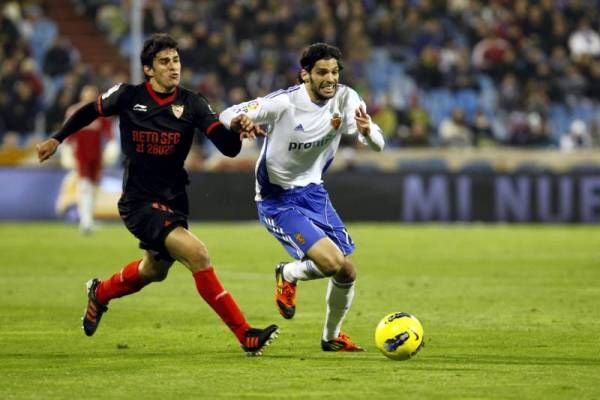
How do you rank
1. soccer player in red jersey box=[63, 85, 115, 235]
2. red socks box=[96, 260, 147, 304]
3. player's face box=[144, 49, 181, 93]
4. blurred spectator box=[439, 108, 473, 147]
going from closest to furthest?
player's face box=[144, 49, 181, 93] → red socks box=[96, 260, 147, 304] → soccer player in red jersey box=[63, 85, 115, 235] → blurred spectator box=[439, 108, 473, 147]

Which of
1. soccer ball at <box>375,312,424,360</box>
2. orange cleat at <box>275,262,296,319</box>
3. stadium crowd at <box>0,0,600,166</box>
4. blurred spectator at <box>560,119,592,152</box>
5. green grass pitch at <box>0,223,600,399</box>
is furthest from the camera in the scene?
blurred spectator at <box>560,119,592,152</box>

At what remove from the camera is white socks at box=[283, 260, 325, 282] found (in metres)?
9.41

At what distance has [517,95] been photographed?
30.8 metres

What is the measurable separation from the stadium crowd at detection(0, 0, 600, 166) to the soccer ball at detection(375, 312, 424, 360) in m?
19.4

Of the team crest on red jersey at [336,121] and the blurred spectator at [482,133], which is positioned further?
the blurred spectator at [482,133]

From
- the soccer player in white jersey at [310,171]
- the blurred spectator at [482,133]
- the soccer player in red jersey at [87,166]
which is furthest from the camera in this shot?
the blurred spectator at [482,133]

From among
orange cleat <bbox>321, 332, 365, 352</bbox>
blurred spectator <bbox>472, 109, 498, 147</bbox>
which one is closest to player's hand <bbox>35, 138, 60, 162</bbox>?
orange cleat <bbox>321, 332, 365, 352</bbox>

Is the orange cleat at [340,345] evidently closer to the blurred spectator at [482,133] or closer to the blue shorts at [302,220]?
the blue shorts at [302,220]

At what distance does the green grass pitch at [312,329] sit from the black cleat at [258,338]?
11 cm

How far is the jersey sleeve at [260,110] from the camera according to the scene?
929 cm

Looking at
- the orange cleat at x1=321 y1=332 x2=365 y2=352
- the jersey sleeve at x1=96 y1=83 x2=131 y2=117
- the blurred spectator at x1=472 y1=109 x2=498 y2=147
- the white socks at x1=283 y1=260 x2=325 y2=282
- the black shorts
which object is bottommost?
the blurred spectator at x1=472 y1=109 x2=498 y2=147

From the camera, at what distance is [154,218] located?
9203mm

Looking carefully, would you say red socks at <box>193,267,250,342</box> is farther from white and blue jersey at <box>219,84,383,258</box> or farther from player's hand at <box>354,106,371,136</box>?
player's hand at <box>354,106,371,136</box>

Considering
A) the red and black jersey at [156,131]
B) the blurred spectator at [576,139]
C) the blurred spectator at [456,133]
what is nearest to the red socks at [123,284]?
the red and black jersey at [156,131]
